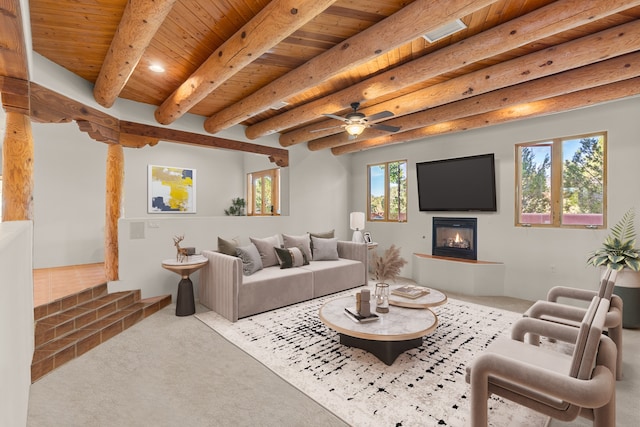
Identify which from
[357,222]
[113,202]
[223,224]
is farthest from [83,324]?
[357,222]

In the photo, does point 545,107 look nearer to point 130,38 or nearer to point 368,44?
point 368,44

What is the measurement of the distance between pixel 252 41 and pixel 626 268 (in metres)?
4.79

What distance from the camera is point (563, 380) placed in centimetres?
151

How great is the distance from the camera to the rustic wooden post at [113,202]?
4277mm

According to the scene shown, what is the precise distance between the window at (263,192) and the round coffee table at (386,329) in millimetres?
5111

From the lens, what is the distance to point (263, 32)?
2324 millimetres

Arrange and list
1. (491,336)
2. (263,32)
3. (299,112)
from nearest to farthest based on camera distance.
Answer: (263,32), (491,336), (299,112)

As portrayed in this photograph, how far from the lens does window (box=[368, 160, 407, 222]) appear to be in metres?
6.56

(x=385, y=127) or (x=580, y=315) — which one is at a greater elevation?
(x=385, y=127)

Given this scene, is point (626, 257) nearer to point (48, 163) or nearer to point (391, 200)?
point (391, 200)

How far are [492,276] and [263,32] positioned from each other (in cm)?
484

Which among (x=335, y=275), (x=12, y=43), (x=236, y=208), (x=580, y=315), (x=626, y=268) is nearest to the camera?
(x=12, y=43)

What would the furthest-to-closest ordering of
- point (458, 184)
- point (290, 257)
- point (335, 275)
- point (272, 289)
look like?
1. point (458, 184)
2. point (335, 275)
3. point (290, 257)
4. point (272, 289)

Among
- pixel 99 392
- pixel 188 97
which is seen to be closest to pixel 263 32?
pixel 188 97
